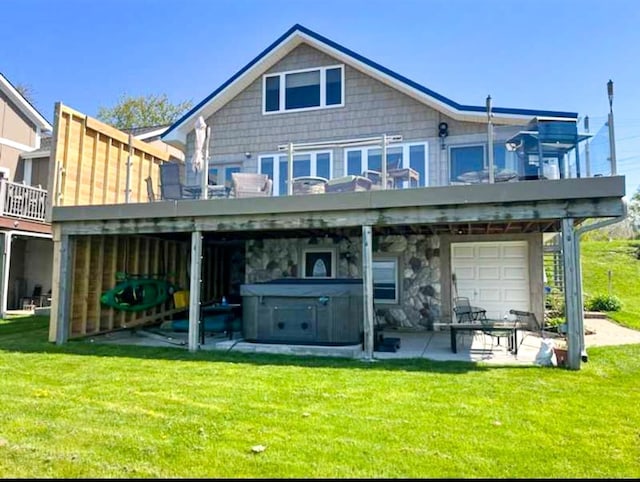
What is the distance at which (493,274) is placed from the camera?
10547 mm

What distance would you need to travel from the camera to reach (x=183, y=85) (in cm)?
2739

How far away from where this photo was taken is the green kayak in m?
9.38

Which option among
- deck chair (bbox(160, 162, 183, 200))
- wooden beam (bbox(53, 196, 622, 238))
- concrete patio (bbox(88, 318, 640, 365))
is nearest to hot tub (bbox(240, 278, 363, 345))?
concrete patio (bbox(88, 318, 640, 365))

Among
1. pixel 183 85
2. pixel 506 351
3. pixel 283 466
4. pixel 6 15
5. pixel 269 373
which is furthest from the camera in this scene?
pixel 183 85

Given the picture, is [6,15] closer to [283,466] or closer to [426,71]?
[426,71]

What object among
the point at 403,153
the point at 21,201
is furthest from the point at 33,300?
the point at 403,153

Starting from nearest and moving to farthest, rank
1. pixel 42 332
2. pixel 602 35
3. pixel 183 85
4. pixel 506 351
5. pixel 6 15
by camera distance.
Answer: pixel 506 351
pixel 42 332
pixel 602 35
pixel 6 15
pixel 183 85

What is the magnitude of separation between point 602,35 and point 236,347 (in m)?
11.3

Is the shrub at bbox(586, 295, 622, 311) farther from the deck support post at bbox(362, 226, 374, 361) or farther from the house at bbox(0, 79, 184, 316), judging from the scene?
the house at bbox(0, 79, 184, 316)

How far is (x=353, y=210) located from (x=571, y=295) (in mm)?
3340

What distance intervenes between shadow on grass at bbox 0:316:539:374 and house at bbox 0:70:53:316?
17.5 ft

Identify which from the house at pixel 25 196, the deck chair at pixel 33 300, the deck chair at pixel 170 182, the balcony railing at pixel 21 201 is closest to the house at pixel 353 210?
the deck chair at pixel 170 182

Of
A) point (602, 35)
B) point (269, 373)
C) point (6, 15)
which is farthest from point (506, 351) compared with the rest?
point (6, 15)

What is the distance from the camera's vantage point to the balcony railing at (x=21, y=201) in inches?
488
